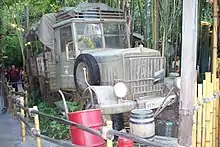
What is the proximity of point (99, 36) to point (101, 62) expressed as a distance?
1.03 m

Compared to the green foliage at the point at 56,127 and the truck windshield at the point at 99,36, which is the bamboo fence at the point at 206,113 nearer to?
the green foliage at the point at 56,127

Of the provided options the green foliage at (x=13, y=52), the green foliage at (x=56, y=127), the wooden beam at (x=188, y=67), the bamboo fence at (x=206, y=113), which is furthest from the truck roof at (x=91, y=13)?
the green foliage at (x=13, y=52)

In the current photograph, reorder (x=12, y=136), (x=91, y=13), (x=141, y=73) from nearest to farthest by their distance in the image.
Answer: (x=141, y=73)
(x=12, y=136)
(x=91, y=13)

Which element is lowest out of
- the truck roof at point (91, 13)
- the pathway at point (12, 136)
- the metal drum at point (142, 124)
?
the pathway at point (12, 136)

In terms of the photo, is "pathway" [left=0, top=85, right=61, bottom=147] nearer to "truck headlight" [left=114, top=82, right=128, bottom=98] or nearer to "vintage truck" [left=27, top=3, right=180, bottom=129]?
"vintage truck" [left=27, top=3, right=180, bottom=129]

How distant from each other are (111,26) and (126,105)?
8.93 ft

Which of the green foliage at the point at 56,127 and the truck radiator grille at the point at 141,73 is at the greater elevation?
the truck radiator grille at the point at 141,73

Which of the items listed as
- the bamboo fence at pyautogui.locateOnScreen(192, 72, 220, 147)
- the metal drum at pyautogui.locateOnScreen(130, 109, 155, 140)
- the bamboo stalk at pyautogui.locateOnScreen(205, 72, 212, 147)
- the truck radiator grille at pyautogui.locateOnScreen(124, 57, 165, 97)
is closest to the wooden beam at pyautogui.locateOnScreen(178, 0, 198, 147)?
the bamboo fence at pyautogui.locateOnScreen(192, 72, 220, 147)

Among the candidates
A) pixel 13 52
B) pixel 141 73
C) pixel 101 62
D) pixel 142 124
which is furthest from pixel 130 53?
pixel 13 52

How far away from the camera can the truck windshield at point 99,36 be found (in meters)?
7.07

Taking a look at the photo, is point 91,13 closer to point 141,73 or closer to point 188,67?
point 141,73

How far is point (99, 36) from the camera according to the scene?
720 cm

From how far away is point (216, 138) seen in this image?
4559 millimetres

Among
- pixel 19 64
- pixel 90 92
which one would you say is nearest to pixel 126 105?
pixel 90 92
